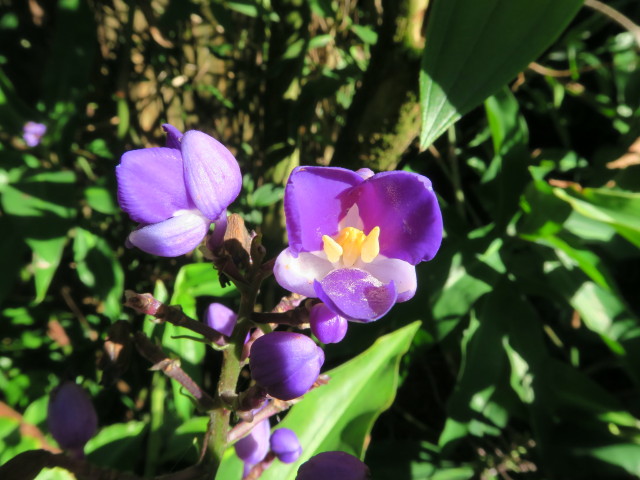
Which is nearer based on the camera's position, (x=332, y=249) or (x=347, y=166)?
(x=332, y=249)

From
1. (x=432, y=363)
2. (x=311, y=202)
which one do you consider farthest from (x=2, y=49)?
(x=432, y=363)

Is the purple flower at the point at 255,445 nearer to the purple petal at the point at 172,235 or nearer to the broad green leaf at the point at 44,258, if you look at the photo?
the purple petal at the point at 172,235

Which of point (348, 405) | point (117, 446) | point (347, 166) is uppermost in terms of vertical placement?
point (347, 166)

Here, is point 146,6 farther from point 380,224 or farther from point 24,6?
point 380,224

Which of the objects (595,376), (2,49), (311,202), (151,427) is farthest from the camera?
(595,376)

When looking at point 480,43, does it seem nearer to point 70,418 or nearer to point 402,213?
point 402,213

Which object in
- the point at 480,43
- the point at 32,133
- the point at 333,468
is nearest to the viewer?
the point at 333,468

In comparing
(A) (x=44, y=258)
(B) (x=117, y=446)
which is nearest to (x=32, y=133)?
(A) (x=44, y=258)
